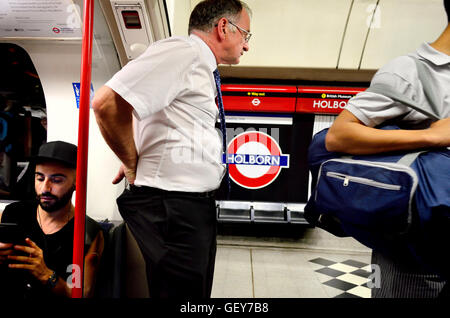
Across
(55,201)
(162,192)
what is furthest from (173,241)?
(55,201)

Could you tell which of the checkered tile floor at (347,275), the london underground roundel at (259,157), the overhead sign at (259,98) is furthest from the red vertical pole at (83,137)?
the london underground roundel at (259,157)

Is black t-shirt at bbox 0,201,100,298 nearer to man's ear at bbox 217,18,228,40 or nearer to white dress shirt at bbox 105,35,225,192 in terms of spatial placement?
white dress shirt at bbox 105,35,225,192

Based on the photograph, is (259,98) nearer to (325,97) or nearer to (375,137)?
(325,97)

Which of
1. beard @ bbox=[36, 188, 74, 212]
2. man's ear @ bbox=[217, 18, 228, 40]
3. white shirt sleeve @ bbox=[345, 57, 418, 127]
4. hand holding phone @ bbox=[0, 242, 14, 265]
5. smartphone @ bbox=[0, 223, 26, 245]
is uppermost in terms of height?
man's ear @ bbox=[217, 18, 228, 40]

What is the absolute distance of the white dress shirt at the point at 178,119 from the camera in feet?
2.70

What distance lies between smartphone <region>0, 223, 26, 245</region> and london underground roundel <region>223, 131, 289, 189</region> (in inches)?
100

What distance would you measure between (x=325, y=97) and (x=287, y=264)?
2058mm

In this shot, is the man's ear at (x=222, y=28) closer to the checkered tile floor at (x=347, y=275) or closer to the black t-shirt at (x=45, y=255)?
the black t-shirt at (x=45, y=255)

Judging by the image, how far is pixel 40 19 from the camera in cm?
144

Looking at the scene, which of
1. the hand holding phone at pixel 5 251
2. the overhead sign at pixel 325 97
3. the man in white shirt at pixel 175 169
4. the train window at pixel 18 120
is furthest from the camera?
the overhead sign at pixel 325 97

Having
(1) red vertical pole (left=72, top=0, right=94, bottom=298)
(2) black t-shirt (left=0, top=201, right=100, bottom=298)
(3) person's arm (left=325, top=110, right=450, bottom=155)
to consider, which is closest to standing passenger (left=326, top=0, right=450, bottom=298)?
(3) person's arm (left=325, top=110, right=450, bottom=155)

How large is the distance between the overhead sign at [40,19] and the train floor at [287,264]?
2.14m

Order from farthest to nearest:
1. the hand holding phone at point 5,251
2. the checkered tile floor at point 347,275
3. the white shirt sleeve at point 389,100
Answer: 1. the checkered tile floor at point 347,275
2. the hand holding phone at point 5,251
3. the white shirt sleeve at point 389,100

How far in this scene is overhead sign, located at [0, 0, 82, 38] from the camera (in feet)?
4.57
